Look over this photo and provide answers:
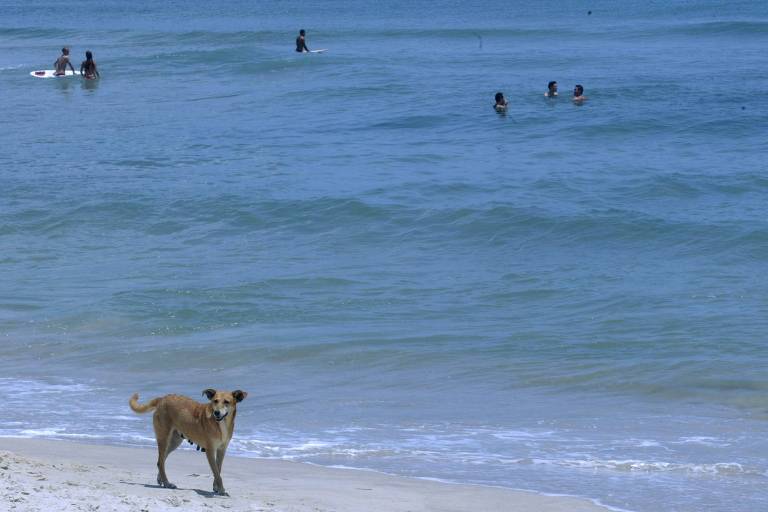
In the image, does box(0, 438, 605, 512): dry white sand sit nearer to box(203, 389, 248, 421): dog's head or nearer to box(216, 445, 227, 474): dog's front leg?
box(216, 445, 227, 474): dog's front leg

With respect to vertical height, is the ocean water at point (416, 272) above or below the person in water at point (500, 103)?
below

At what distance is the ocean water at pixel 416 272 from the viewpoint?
9398 mm

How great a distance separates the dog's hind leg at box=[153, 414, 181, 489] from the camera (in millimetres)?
7441

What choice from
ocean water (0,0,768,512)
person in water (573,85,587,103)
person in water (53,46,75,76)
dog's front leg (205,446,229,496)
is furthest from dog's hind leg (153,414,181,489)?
person in water (53,46,75,76)

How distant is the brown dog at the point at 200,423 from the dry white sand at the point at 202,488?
0.16 meters

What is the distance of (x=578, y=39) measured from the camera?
160ft

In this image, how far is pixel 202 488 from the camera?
24.9 ft

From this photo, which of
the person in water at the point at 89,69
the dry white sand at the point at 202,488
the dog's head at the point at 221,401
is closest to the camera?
the dry white sand at the point at 202,488

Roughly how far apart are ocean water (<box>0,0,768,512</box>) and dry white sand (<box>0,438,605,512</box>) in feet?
1.21

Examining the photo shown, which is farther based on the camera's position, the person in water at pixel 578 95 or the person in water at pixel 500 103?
the person in water at pixel 578 95

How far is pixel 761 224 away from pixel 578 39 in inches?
1287

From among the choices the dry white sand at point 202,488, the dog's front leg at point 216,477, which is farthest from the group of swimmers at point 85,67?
the dog's front leg at point 216,477

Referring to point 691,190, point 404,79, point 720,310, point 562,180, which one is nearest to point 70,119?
point 404,79

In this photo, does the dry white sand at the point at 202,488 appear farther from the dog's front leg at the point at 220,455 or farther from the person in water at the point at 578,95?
the person in water at the point at 578,95
